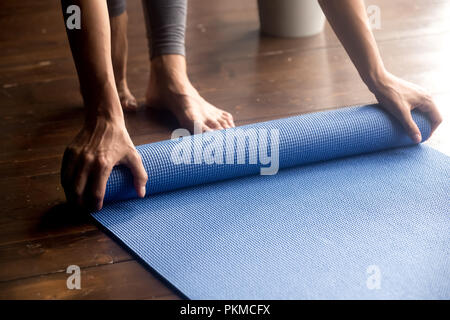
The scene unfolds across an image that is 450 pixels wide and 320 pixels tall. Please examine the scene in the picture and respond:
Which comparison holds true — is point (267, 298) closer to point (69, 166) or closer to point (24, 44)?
point (69, 166)

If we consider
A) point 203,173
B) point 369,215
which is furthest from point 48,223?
point 369,215

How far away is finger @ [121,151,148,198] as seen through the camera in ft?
4.45

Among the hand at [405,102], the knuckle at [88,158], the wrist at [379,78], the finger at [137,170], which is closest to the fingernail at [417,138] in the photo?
the hand at [405,102]

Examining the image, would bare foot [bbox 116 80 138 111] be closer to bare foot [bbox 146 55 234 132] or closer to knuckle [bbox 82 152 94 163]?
bare foot [bbox 146 55 234 132]

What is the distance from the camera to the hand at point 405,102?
1554mm

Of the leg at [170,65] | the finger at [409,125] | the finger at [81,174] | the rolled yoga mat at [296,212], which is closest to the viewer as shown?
the rolled yoga mat at [296,212]

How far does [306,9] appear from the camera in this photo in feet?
7.75

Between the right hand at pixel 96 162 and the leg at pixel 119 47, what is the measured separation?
52 centimetres

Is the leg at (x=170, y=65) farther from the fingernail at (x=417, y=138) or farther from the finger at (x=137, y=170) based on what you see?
the fingernail at (x=417, y=138)

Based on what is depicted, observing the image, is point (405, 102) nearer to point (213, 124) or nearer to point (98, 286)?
point (213, 124)

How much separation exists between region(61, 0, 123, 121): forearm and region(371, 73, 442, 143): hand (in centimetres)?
67
